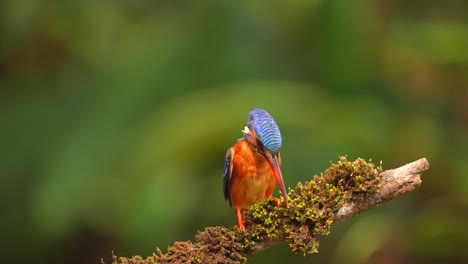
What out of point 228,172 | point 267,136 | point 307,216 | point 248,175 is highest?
point 228,172

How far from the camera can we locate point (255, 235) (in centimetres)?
441

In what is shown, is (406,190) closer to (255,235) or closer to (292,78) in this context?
(255,235)

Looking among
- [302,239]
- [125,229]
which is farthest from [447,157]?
[302,239]

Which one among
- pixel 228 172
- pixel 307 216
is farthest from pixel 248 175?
pixel 307 216

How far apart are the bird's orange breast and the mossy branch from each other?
0.83 metres

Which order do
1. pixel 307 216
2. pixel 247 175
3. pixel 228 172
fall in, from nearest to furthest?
pixel 307 216 < pixel 247 175 < pixel 228 172

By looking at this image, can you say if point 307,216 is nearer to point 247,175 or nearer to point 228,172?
point 247,175

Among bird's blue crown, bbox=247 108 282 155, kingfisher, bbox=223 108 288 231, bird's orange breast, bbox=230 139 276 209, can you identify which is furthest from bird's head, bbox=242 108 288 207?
bird's orange breast, bbox=230 139 276 209

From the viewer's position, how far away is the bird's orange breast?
5305 mm

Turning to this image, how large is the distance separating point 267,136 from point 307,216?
56 cm

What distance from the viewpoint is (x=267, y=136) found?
473 cm

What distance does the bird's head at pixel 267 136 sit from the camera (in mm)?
4707

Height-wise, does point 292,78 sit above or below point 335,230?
above

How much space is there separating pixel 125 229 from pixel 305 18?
9.81 feet
